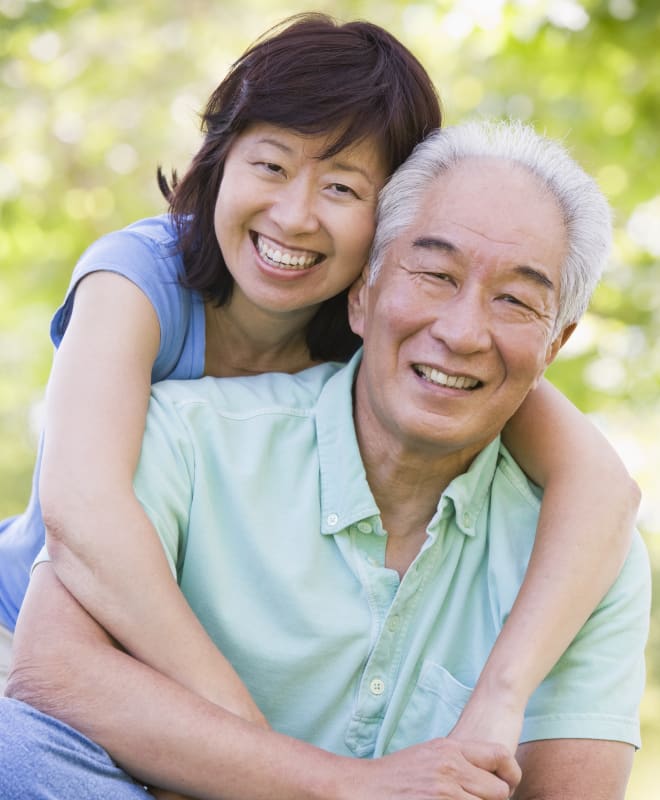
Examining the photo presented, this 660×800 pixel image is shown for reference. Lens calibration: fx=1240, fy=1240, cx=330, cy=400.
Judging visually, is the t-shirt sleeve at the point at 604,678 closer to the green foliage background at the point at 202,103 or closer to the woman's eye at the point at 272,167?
the woman's eye at the point at 272,167

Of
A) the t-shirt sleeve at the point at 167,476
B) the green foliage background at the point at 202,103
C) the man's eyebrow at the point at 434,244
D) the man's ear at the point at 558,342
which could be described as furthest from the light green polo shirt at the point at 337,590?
the green foliage background at the point at 202,103

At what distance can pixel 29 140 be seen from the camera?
23.2ft

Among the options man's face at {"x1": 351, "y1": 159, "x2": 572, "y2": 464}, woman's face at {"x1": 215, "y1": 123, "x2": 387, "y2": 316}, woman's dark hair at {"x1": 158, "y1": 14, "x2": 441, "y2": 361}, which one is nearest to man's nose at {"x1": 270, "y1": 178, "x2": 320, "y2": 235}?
woman's face at {"x1": 215, "y1": 123, "x2": 387, "y2": 316}

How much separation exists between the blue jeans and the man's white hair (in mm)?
1189

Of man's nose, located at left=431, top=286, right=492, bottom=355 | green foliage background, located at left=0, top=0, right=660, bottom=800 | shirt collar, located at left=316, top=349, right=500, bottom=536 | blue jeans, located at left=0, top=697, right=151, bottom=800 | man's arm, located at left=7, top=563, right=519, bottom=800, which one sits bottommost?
blue jeans, located at left=0, top=697, right=151, bottom=800

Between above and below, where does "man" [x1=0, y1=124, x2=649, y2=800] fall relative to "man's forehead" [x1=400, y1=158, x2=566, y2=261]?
below

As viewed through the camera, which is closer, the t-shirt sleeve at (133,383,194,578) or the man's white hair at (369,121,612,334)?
the t-shirt sleeve at (133,383,194,578)

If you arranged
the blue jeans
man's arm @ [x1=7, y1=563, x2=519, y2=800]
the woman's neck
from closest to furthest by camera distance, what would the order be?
the blue jeans
man's arm @ [x1=7, y1=563, x2=519, y2=800]
the woman's neck

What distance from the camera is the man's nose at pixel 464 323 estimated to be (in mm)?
2508

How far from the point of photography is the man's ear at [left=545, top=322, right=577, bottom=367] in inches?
108

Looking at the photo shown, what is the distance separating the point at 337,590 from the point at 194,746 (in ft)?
1.73

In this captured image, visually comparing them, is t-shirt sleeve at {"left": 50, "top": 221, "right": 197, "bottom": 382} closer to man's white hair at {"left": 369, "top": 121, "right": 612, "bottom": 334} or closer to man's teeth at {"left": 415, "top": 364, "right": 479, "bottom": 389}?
man's white hair at {"left": 369, "top": 121, "right": 612, "bottom": 334}

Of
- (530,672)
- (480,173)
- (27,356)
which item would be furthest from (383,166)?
(27,356)

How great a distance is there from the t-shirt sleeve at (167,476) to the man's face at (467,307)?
1.43 feet
